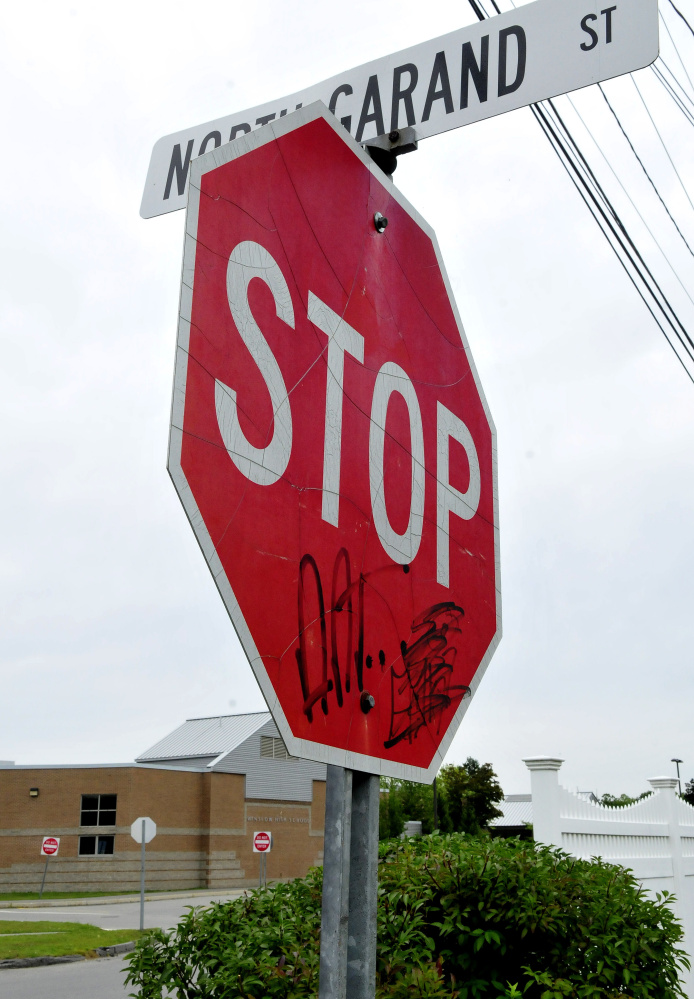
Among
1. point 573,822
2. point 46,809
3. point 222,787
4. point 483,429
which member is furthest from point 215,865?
point 483,429

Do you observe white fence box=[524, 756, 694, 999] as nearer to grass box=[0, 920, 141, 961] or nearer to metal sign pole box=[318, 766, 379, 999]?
metal sign pole box=[318, 766, 379, 999]

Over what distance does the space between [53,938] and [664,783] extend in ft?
50.7

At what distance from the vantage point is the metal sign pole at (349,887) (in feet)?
4.00

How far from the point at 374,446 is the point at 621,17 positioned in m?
1.08

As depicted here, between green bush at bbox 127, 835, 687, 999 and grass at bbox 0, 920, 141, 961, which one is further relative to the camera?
grass at bbox 0, 920, 141, 961

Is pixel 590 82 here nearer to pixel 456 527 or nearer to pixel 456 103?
pixel 456 103

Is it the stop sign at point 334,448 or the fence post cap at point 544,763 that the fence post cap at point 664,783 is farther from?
the stop sign at point 334,448

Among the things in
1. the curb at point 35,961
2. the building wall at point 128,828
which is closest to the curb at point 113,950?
the curb at point 35,961

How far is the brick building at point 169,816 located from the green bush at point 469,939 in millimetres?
38827

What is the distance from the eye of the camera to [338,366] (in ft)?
4.39

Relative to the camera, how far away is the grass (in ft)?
60.8

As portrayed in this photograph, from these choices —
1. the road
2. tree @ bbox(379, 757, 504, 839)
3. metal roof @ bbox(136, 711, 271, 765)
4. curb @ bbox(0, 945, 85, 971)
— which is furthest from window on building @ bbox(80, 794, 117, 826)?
curb @ bbox(0, 945, 85, 971)

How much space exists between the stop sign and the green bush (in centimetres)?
210

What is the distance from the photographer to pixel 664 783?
437 inches
